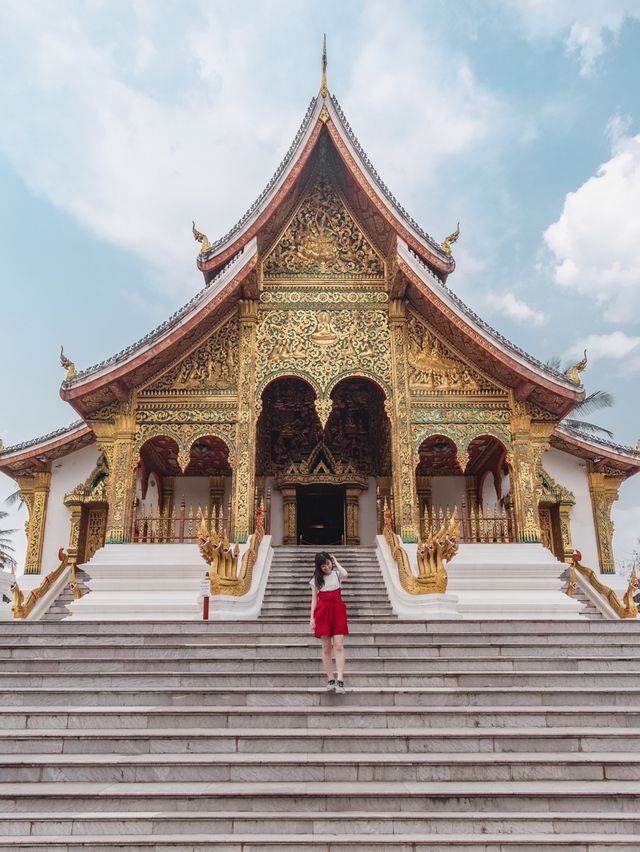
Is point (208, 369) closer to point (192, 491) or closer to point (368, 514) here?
point (192, 491)

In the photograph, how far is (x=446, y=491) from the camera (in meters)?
14.7

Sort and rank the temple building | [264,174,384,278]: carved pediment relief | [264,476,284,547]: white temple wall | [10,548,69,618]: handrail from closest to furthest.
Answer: the temple building → [10,548,69,618]: handrail → [264,174,384,278]: carved pediment relief → [264,476,284,547]: white temple wall

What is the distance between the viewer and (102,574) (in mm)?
9852

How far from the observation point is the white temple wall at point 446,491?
1464cm

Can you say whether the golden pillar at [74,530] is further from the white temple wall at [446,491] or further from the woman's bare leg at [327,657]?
the woman's bare leg at [327,657]

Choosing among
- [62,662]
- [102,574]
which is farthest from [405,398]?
[62,662]

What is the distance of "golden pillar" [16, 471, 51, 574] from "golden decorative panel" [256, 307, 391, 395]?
5712 millimetres

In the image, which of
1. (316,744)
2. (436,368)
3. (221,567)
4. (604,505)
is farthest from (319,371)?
(316,744)

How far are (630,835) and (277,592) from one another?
634 cm

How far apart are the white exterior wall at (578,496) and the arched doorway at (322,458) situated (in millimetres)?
3564

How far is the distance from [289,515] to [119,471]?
461cm

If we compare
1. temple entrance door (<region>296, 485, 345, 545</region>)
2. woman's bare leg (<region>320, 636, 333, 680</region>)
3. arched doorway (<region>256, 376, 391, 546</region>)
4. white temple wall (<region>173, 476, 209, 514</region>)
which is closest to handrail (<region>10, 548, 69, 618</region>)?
white temple wall (<region>173, 476, 209, 514</region>)

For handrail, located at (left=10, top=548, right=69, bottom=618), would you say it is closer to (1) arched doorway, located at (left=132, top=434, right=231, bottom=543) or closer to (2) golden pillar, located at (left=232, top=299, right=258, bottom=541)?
(1) arched doorway, located at (left=132, top=434, right=231, bottom=543)

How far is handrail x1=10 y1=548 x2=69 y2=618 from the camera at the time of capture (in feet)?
35.7
